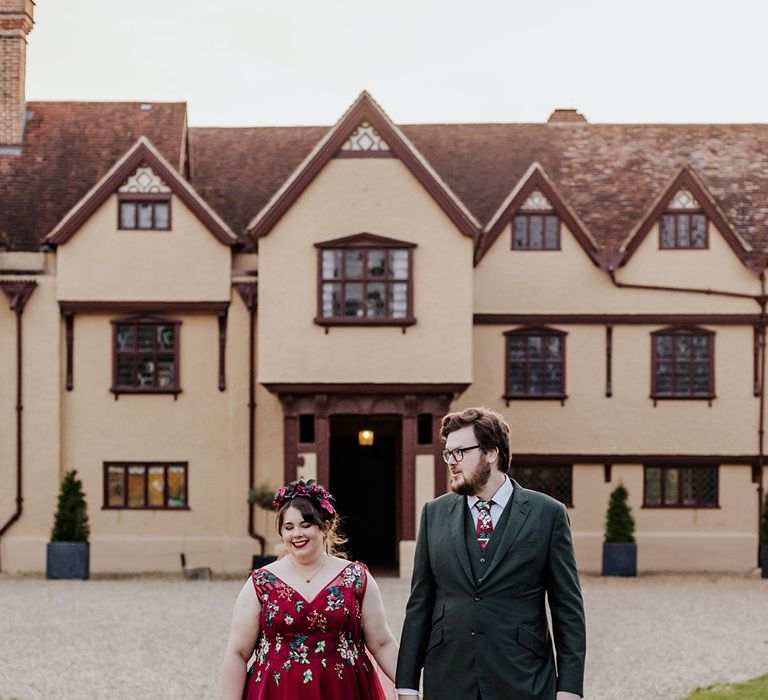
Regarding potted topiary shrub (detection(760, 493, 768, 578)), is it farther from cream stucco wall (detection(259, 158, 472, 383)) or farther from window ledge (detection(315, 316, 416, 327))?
window ledge (detection(315, 316, 416, 327))

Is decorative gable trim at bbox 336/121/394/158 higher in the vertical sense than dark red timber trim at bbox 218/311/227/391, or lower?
higher

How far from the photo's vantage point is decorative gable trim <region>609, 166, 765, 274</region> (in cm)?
2630

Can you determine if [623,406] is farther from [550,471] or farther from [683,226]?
[683,226]

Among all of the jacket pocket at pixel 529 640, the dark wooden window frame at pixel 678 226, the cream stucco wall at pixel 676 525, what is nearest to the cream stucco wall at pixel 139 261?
the cream stucco wall at pixel 676 525

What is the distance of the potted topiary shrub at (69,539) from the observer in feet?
80.6

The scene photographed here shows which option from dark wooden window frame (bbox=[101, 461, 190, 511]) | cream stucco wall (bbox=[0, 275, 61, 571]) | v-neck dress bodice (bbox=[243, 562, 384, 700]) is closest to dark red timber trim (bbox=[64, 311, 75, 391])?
cream stucco wall (bbox=[0, 275, 61, 571])

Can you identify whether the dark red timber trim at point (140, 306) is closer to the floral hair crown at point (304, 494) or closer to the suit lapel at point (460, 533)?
the floral hair crown at point (304, 494)

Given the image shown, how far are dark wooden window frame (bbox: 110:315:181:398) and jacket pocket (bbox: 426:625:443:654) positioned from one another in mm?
19946

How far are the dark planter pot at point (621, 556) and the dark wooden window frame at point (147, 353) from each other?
903 cm

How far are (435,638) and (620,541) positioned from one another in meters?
20.1

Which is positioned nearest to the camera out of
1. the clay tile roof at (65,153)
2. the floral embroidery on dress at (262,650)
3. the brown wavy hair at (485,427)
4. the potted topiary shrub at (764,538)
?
the brown wavy hair at (485,427)

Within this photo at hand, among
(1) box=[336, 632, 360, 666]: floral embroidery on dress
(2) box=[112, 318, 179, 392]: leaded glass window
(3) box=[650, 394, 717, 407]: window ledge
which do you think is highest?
(2) box=[112, 318, 179, 392]: leaded glass window

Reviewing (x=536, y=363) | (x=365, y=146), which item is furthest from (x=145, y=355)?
(x=536, y=363)

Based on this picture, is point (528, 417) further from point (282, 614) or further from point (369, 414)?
point (282, 614)
